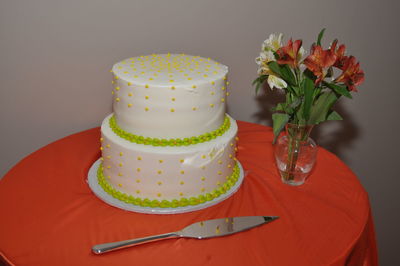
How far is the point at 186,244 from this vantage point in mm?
1202

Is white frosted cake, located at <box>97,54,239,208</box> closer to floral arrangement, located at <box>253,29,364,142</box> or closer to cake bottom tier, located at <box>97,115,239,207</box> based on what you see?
cake bottom tier, located at <box>97,115,239,207</box>

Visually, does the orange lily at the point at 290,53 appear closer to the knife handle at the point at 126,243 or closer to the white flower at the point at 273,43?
the white flower at the point at 273,43

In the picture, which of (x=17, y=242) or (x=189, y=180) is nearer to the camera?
(x=17, y=242)

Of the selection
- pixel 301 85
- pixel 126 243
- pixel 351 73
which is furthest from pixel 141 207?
pixel 351 73

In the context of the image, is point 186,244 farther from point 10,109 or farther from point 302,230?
point 10,109

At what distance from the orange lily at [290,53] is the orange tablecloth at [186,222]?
0.46m

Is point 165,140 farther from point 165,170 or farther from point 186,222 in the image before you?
point 186,222

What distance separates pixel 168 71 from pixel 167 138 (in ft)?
0.79

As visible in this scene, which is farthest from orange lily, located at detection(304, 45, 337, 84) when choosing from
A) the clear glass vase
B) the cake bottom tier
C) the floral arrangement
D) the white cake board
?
the white cake board

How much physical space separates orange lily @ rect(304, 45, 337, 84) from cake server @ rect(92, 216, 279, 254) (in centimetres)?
49

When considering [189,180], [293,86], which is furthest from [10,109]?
[293,86]

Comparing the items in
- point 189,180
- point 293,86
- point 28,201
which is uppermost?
point 293,86

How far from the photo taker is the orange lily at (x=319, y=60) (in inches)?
51.3

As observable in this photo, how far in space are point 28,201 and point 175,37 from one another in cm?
100
